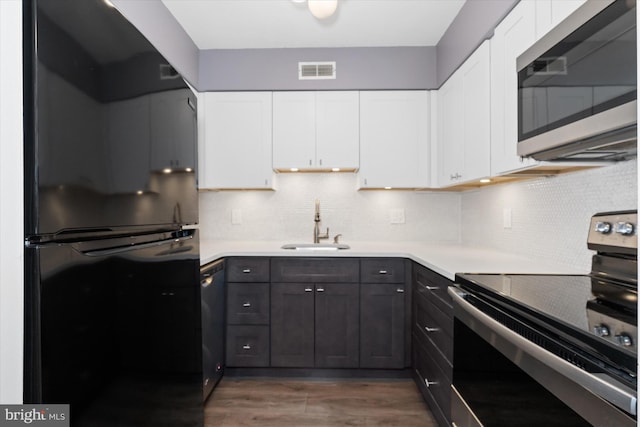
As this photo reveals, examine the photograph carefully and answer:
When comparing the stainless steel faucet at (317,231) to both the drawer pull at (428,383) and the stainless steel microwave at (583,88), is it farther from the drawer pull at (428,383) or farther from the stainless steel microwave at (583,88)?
the stainless steel microwave at (583,88)

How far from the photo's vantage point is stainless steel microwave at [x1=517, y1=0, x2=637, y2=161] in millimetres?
952

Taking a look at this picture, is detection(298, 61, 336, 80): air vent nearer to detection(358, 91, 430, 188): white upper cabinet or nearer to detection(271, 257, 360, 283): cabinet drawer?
detection(358, 91, 430, 188): white upper cabinet

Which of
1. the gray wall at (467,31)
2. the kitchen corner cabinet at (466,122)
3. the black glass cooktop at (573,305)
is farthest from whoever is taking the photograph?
the kitchen corner cabinet at (466,122)

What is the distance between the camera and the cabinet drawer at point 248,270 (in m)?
2.60

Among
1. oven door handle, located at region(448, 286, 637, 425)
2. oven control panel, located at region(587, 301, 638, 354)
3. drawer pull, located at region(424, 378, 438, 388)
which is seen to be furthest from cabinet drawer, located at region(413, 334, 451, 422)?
oven control panel, located at region(587, 301, 638, 354)

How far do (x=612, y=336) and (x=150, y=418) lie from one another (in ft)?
3.86

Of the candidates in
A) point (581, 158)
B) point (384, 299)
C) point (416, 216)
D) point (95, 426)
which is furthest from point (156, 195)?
point (416, 216)

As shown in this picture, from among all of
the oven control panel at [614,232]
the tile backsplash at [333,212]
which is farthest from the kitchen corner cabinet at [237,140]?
the oven control panel at [614,232]

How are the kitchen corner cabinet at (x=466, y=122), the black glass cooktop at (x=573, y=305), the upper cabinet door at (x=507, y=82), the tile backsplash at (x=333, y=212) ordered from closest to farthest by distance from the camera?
1. the black glass cooktop at (x=573, y=305)
2. the upper cabinet door at (x=507, y=82)
3. the kitchen corner cabinet at (x=466, y=122)
4. the tile backsplash at (x=333, y=212)

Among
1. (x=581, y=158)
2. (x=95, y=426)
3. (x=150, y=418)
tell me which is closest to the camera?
(x=95, y=426)

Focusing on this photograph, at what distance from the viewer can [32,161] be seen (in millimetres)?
690

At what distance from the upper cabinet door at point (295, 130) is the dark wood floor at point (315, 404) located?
160 centimetres

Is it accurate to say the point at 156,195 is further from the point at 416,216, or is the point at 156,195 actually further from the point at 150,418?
the point at 416,216

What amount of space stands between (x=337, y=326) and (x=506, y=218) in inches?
51.6
